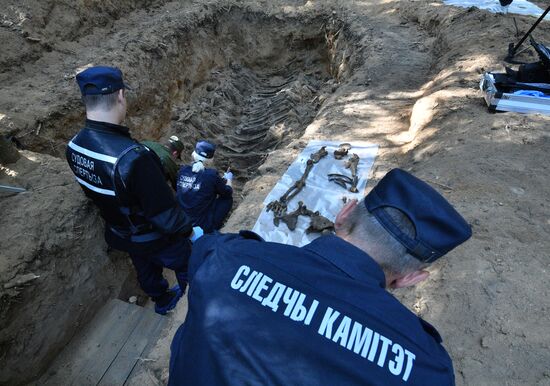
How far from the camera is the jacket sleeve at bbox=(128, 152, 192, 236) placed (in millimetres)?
2994

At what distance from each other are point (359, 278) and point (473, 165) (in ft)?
11.8

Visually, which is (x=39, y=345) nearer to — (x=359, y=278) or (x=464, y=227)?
(x=359, y=278)

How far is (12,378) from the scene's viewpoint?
11.2 feet

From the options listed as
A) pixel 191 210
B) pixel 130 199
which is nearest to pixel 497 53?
pixel 191 210

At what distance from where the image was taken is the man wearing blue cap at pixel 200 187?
5043mm

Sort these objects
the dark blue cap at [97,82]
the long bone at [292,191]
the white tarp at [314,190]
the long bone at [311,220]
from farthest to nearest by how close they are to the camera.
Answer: the long bone at [292,191] → the white tarp at [314,190] → the long bone at [311,220] → the dark blue cap at [97,82]

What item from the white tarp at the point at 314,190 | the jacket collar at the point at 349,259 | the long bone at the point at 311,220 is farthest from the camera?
the white tarp at the point at 314,190

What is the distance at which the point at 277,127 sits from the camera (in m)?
8.09

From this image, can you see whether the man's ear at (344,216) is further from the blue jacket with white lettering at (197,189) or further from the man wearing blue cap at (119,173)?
the blue jacket with white lettering at (197,189)

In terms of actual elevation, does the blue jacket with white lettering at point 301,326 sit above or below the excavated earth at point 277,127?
above

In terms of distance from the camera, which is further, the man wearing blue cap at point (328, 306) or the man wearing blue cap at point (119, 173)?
the man wearing blue cap at point (119, 173)

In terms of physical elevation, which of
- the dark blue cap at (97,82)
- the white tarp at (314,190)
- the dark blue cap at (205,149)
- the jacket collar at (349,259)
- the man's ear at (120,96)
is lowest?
the white tarp at (314,190)

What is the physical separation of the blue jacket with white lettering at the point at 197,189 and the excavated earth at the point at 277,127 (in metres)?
0.55

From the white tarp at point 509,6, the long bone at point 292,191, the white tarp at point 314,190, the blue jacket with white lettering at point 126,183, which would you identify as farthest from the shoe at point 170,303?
the white tarp at point 509,6
